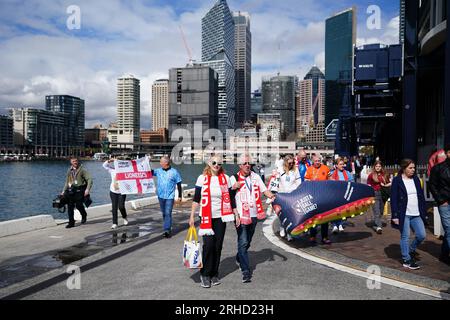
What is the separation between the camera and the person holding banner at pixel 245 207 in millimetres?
6301

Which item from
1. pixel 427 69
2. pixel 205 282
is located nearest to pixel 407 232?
pixel 205 282

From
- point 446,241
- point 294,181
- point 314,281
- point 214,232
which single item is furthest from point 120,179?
point 446,241

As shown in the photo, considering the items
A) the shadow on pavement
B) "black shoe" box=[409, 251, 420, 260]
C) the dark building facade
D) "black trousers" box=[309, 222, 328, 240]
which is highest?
the dark building facade

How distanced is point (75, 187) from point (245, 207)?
692 centimetres

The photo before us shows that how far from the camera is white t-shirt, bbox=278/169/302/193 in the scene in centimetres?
1011

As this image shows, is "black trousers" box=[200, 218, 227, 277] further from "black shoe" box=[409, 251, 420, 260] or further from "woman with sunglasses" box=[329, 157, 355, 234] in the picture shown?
"woman with sunglasses" box=[329, 157, 355, 234]

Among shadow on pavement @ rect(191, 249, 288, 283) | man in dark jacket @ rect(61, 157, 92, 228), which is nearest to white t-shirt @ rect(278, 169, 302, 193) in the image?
shadow on pavement @ rect(191, 249, 288, 283)

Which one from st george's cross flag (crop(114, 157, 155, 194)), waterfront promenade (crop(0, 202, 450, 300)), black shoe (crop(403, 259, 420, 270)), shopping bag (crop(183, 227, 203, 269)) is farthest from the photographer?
st george's cross flag (crop(114, 157, 155, 194))

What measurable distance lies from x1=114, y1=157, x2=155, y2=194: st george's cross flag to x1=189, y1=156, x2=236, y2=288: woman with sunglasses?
19.7 ft

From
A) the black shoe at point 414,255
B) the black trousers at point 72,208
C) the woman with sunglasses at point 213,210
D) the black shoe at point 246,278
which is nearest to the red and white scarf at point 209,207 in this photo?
the woman with sunglasses at point 213,210

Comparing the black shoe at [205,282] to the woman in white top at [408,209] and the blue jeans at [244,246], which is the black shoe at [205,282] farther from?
the woman in white top at [408,209]

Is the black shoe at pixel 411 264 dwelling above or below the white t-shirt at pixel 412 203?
below

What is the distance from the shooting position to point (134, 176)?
12.4m

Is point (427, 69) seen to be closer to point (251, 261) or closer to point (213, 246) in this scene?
point (251, 261)
